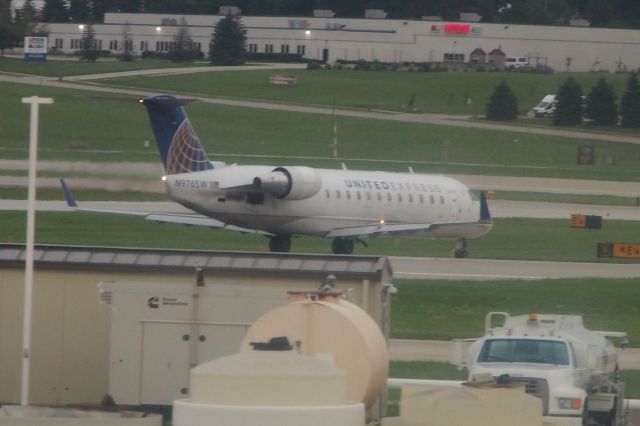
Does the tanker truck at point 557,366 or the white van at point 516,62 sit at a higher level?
the white van at point 516,62

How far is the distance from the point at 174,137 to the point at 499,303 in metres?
12.7

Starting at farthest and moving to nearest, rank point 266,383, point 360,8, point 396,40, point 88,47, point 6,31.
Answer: point 360,8
point 396,40
point 88,47
point 6,31
point 266,383

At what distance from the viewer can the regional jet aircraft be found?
127 ft

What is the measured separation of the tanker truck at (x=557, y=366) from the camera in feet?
56.0

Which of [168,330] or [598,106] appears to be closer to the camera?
[168,330]

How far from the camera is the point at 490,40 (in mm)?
129375

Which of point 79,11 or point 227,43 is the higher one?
point 79,11

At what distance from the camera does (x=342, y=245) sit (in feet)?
135

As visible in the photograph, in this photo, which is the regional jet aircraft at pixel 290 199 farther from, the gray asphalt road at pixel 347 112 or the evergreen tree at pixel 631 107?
the evergreen tree at pixel 631 107

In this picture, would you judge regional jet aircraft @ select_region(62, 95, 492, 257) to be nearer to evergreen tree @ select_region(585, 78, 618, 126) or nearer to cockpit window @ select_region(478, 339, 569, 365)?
cockpit window @ select_region(478, 339, 569, 365)

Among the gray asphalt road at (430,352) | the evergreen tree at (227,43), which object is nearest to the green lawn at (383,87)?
the evergreen tree at (227,43)

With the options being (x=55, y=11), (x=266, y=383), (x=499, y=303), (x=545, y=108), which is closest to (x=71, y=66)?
(x=545, y=108)

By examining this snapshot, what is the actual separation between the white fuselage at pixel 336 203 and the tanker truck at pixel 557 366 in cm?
1999

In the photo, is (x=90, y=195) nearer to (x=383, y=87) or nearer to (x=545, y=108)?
(x=545, y=108)
